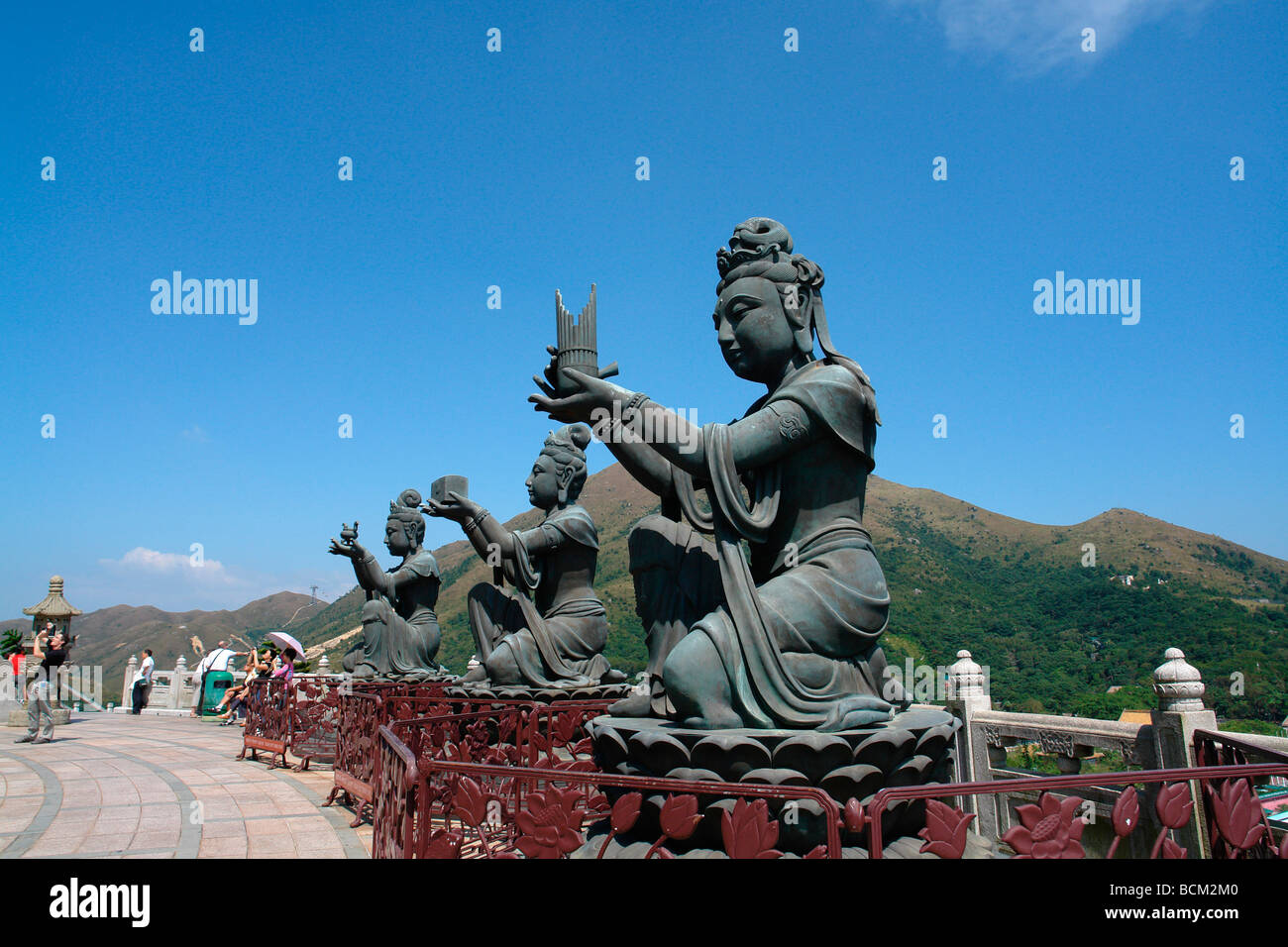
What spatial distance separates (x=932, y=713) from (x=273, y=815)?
537 cm

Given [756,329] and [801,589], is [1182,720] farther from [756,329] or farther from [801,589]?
[756,329]

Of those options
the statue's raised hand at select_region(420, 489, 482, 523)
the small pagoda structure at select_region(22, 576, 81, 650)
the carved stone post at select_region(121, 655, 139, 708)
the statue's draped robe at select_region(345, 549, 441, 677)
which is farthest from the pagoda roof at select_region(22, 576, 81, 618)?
the statue's raised hand at select_region(420, 489, 482, 523)

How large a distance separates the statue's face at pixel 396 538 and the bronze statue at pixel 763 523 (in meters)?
8.25

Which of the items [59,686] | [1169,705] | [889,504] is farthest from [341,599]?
[1169,705]

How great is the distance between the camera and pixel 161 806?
6.82 metres

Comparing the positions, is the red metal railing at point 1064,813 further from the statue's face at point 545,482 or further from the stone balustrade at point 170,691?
the stone balustrade at point 170,691

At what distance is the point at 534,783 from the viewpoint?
3475mm

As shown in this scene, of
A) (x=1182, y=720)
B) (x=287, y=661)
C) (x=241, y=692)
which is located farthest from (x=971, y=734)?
(x=241, y=692)

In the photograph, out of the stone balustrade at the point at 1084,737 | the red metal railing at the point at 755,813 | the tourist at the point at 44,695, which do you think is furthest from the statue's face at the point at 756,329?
the tourist at the point at 44,695

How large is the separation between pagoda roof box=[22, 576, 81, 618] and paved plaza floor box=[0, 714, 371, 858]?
18.3ft

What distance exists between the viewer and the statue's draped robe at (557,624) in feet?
26.9
